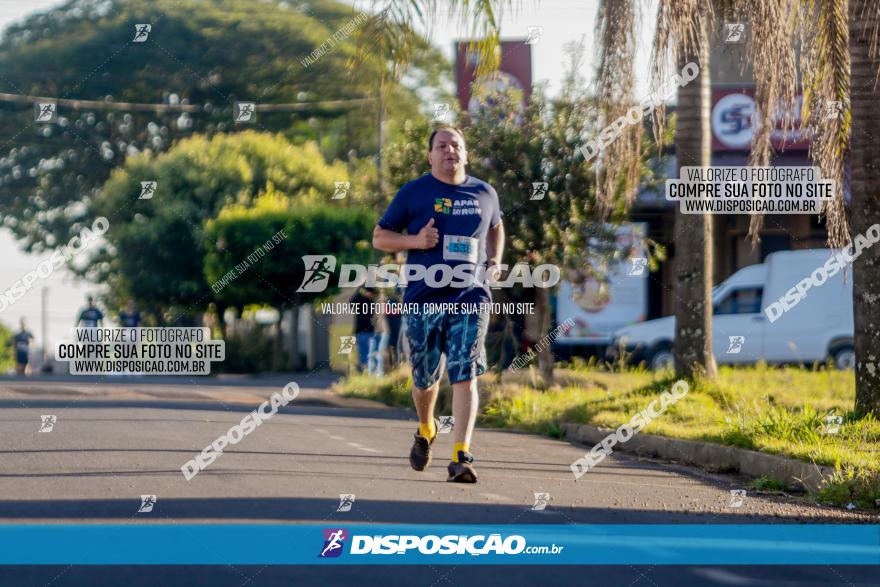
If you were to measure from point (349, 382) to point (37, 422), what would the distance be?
32.2 feet

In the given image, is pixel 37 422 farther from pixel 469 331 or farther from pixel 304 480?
pixel 469 331

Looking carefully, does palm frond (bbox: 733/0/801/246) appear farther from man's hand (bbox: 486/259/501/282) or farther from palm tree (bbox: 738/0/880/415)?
man's hand (bbox: 486/259/501/282)

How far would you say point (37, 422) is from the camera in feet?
40.7

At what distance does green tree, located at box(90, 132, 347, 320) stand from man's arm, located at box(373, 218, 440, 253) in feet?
107

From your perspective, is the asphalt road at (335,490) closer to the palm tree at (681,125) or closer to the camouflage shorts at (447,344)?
the camouflage shorts at (447,344)

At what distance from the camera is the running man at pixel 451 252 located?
24.5 ft

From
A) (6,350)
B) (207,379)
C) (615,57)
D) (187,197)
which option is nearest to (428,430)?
(615,57)

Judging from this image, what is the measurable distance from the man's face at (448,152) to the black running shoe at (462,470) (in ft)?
5.17

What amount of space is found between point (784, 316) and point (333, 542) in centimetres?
2106

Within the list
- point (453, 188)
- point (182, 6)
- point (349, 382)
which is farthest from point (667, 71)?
point (182, 6)

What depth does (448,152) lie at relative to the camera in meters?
7.48

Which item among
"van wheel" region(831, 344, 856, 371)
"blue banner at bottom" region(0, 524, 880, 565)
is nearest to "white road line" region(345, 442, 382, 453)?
"blue banner at bottom" region(0, 524, 880, 565)

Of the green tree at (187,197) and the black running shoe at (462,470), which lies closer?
the black running shoe at (462,470)

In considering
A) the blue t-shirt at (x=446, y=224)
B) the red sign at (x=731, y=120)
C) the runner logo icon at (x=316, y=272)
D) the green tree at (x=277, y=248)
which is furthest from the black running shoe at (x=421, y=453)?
the green tree at (x=277, y=248)
